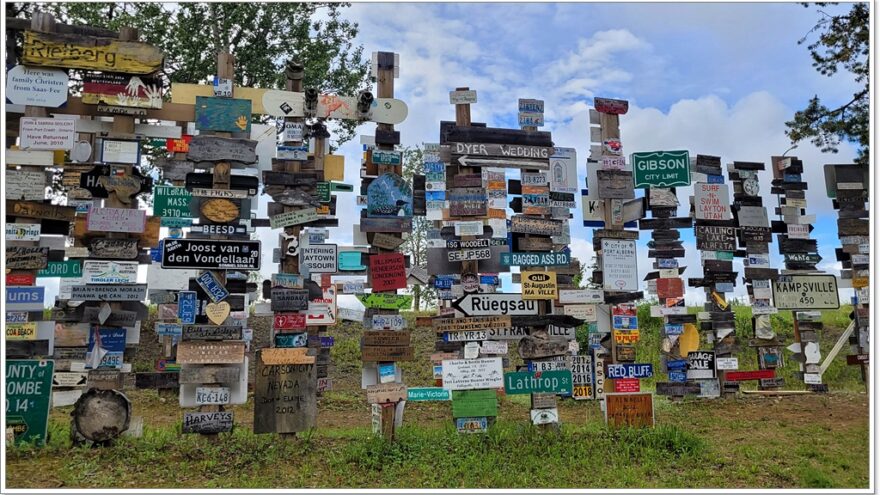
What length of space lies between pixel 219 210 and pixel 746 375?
10438 millimetres

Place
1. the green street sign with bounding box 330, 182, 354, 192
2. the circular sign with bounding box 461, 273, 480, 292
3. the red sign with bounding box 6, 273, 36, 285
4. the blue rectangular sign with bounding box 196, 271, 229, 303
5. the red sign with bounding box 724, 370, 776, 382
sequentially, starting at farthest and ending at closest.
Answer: the red sign with bounding box 724, 370, 776, 382, the green street sign with bounding box 330, 182, 354, 192, the circular sign with bounding box 461, 273, 480, 292, the red sign with bounding box 6, 273, 36, 285, the blue rectangular sign with bounding box 196, 271, 229, 303

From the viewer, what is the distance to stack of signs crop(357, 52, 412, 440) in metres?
9.06

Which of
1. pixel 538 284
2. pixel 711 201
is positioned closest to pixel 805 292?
pixel 711 201

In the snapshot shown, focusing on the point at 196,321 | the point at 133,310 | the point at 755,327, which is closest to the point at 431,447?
the point at 196,321

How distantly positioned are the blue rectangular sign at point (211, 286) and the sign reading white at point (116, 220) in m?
1.36

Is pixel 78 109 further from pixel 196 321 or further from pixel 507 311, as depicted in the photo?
pixel 507 311

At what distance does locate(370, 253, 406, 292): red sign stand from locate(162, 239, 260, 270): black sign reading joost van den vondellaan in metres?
1.61

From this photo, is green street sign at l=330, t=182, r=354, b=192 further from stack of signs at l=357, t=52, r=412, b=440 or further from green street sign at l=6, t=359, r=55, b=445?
green street sign at l=6, t=359, r=55, b=445

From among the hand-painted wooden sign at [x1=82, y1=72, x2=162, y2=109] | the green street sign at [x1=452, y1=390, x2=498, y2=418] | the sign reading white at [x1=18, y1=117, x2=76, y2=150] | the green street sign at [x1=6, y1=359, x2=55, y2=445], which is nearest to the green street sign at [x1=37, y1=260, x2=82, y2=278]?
the green street sign at [x1=6, y1=359, x2=55, y2=445]

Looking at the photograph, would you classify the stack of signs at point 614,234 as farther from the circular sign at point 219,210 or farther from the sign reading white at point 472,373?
the circular sign at point 219,210

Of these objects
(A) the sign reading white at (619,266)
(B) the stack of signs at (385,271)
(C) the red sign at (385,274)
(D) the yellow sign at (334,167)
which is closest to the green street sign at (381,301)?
(B) the stack of signs at (385,271)

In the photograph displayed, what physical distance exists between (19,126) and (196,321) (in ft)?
12.9

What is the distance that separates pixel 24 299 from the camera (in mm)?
8938

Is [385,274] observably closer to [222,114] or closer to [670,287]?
[222,114]
